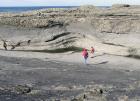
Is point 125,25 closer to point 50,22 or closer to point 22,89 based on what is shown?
point 50,22

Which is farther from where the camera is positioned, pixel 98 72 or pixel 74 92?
pixel 98 72

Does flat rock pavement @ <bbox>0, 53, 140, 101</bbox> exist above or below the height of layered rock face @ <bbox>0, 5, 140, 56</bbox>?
below

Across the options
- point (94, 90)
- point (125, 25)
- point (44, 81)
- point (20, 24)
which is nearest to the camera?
point (94, 90)

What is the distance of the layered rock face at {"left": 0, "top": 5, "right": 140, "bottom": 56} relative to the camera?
101 ft

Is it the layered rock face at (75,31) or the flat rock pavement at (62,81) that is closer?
the flat rock pavement at (62,81)

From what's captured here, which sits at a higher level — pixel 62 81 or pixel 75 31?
pixel 75 31

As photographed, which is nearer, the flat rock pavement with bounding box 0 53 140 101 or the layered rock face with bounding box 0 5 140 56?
the flat rock pavement with bounding box 0 53 140 101

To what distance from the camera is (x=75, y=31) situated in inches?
1267

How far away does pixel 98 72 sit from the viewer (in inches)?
993

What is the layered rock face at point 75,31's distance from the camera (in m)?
30.7

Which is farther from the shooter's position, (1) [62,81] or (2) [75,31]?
(2) [75,31]

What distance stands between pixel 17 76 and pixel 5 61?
16.1ft

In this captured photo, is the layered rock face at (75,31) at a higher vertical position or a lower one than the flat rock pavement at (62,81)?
higher

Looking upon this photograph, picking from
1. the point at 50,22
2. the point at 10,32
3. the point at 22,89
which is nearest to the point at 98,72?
the point at 22,89
